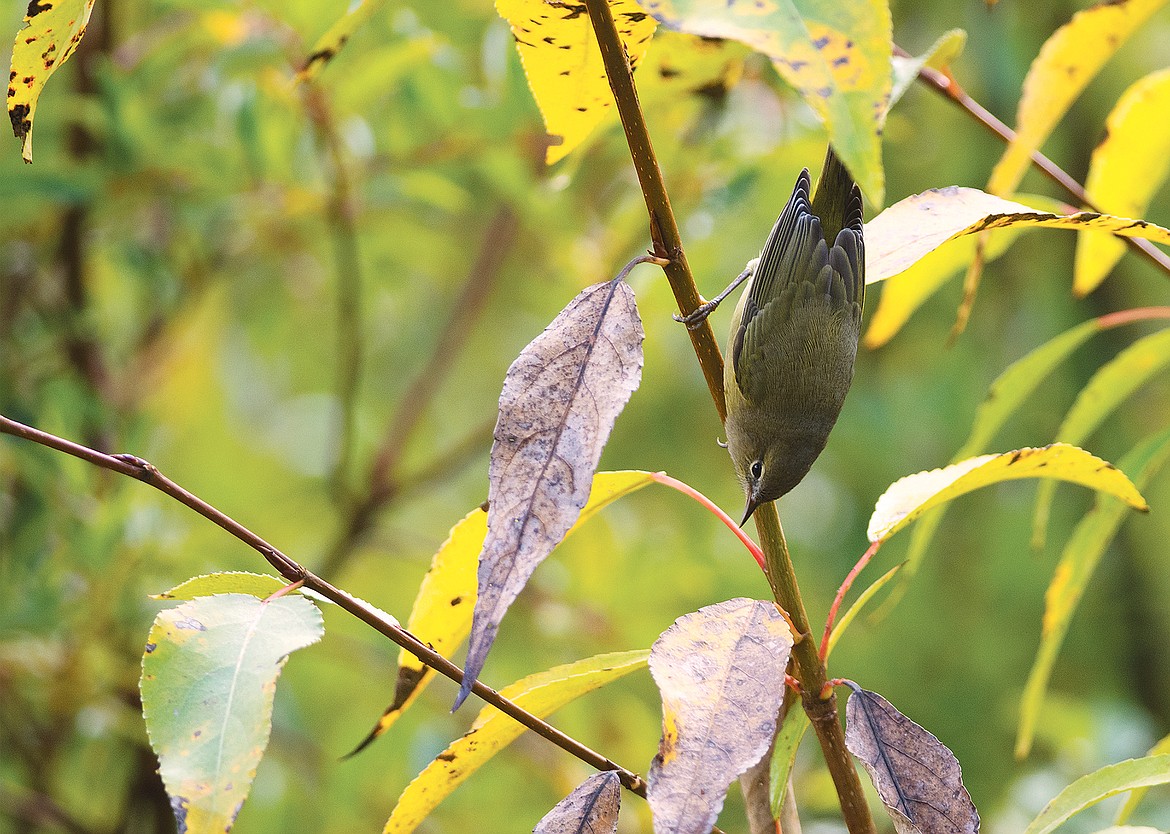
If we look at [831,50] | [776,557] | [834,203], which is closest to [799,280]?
[834,203]

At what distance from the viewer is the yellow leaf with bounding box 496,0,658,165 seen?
2.61ft

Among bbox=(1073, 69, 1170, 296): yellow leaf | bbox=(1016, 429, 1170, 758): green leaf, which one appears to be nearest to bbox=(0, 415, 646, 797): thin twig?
bbox=(1016, 429, 1170, 758): green leaf

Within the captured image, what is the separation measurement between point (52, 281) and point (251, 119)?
80 centimetres

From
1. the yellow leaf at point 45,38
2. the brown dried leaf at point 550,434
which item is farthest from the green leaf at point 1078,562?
the yellow leaf at point 45,38

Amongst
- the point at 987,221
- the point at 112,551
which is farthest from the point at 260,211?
the point at 987,221

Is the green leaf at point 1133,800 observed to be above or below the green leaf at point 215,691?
below

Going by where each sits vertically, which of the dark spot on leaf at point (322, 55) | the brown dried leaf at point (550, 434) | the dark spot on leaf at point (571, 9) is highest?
the dark spot on leaf at point (571, 9)

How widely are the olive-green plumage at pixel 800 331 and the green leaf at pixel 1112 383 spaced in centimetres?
35

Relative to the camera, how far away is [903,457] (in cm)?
297

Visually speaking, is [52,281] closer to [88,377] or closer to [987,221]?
[88,377]

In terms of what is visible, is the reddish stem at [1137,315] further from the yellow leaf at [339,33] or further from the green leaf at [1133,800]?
the yellow leaf at [339,33]

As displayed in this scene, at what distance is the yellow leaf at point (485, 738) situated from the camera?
83 centimetres

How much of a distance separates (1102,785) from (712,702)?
387mm

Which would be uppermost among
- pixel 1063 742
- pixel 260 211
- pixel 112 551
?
pixel 260 211
